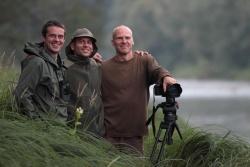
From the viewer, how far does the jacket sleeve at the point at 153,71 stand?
586 centimetres

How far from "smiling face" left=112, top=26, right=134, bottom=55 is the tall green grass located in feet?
2.72

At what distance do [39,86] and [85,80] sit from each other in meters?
0.58

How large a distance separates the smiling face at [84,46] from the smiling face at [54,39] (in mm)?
278

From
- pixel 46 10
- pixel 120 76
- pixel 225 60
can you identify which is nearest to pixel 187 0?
pixel 225 60

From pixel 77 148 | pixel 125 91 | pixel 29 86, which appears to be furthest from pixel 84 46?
pixel 77 148

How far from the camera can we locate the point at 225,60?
62.7 metres

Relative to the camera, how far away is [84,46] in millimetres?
5895

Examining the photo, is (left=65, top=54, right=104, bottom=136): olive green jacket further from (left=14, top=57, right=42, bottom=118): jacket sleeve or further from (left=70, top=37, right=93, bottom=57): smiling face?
(left=14, top=57, right=42, bottom=118): jacket sleeve

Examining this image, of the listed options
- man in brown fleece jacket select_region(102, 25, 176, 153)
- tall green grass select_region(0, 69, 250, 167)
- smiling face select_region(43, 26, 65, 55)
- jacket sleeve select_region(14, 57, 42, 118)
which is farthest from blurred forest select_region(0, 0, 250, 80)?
jacket sleeve select_region(14, 57, 42, 118)

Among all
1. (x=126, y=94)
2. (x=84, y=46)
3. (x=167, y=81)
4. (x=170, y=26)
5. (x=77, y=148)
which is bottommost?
(x=77, y=148)

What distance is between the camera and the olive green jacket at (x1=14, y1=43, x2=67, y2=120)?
5.28 meters

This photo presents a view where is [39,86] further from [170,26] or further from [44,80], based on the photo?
[170,26]

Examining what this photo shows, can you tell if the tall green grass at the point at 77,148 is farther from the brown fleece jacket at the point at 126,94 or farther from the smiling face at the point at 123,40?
the smiling face at the point at 123,40

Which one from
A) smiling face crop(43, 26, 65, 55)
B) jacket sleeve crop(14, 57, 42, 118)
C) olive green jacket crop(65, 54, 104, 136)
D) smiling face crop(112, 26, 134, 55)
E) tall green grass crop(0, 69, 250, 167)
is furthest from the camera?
smiling face crop(112, 26, 134, 55)
